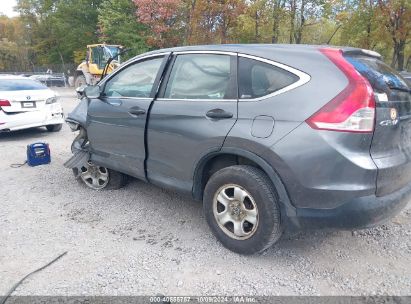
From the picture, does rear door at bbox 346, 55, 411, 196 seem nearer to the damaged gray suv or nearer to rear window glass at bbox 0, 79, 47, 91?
the damaged gray suv

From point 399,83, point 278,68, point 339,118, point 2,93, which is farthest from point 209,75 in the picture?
point 2,93

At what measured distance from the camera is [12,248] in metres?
3.18

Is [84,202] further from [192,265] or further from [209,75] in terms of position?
[209,75]

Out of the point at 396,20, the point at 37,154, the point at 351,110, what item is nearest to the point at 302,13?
the point at 396,20

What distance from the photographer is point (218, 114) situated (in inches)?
116

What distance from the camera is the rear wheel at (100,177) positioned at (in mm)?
4512

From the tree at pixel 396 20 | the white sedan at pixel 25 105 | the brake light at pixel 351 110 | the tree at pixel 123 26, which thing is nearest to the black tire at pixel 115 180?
the brake light at pixel 351 110

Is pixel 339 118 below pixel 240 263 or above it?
above

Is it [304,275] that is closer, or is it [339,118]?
[339,118]

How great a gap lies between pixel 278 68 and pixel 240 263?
5.31ft

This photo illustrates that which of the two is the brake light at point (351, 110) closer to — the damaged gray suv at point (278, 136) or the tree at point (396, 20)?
the damaged gray suv at point (278, 136)

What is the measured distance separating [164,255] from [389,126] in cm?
210

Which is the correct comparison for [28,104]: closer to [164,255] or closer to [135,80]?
[135,80]

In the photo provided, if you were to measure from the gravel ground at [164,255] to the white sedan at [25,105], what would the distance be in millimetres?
3676
